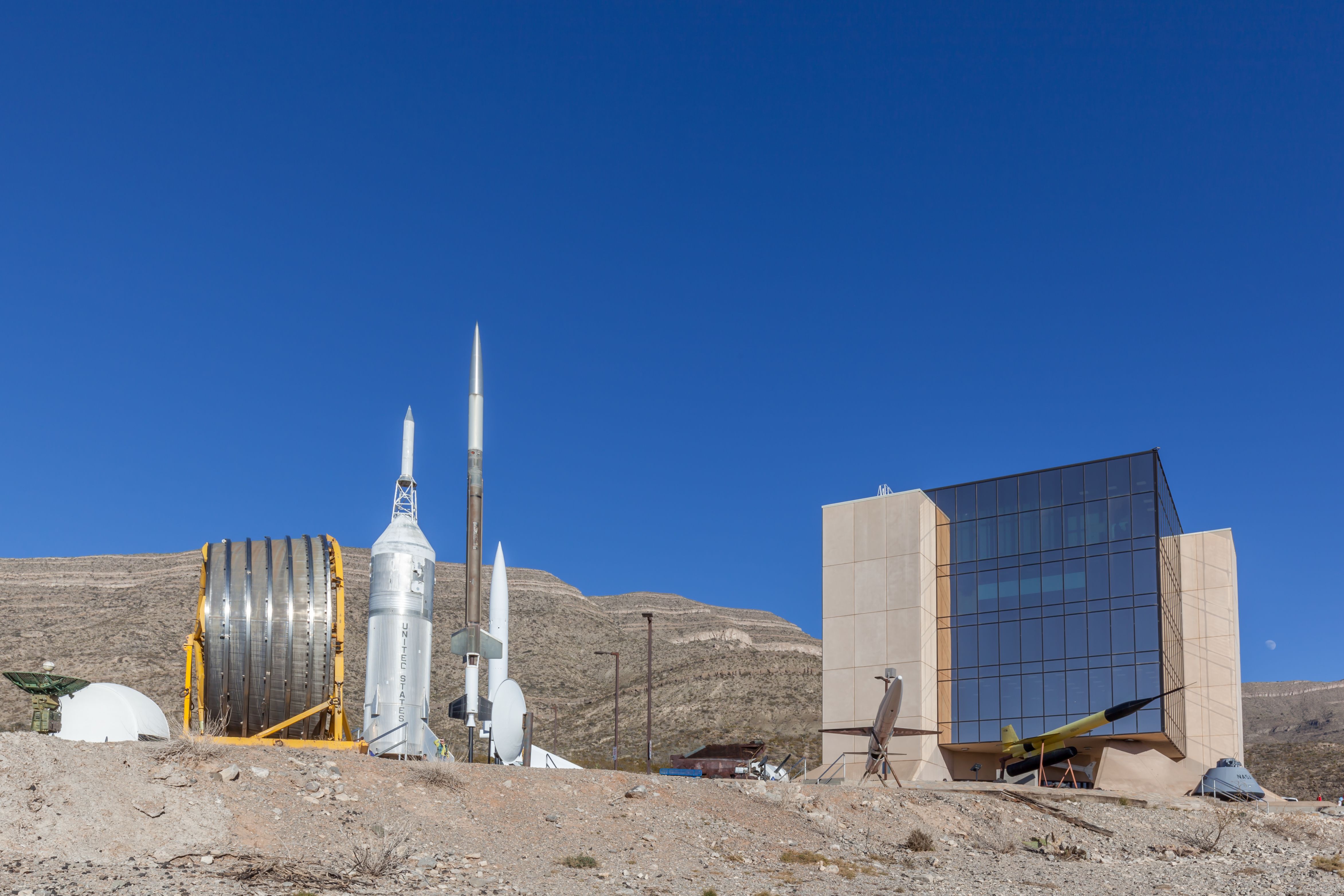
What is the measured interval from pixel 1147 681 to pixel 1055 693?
3714mm

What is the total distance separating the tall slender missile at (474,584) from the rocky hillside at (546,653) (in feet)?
109

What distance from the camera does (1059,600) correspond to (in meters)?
47.2

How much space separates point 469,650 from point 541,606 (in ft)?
332

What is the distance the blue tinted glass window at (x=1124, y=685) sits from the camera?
44875mm

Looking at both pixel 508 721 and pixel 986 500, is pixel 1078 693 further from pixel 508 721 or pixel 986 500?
pixel 508 721

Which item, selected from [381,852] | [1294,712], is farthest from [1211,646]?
[1294,712]

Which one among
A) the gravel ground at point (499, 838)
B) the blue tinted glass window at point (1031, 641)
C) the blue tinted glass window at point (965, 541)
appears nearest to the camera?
the gravel ground at point (499, 838)

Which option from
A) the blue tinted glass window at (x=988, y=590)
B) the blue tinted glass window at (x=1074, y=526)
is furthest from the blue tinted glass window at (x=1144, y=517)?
the blue tinted glass window at (x=988, y=590)

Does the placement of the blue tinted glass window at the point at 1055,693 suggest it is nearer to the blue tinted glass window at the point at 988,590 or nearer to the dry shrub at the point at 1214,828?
the blue tinted glass window at the point at 988,590

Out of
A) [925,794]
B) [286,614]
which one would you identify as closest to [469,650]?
[286,614]

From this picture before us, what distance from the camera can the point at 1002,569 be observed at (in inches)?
1943

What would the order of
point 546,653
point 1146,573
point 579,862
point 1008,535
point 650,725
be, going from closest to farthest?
point 579,862 → point 650,725 → point 1146,573 → point 1008,535 → point 546,653

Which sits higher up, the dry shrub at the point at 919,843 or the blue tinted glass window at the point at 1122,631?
the blue tinted glass window at the point at 1122,631

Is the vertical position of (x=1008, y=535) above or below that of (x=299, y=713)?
above
